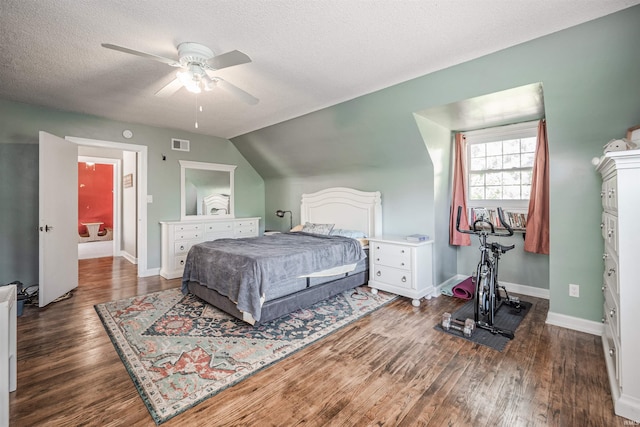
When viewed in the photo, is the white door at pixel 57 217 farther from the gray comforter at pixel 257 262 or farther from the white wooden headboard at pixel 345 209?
the white wooden headboard at pixel 345 209

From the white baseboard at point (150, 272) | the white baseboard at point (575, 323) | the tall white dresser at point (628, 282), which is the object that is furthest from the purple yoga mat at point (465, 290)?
the white baseboard at point (150, 272)

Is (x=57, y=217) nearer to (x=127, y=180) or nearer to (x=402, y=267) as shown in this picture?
(x=127, y=180)

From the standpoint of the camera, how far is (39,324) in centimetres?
297

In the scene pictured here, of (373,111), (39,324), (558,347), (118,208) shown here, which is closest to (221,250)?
(39,324)

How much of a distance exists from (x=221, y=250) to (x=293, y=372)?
1680 millimetres

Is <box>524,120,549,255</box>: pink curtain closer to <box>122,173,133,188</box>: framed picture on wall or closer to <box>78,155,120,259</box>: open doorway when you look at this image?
<box>122,173,133,188</box>: framed picture on wall

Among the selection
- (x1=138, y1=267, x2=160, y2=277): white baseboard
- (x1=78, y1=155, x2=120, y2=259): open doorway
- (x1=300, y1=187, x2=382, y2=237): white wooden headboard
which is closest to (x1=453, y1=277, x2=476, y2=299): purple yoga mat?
(x1=300, y1=187, x2=382, y2=237): white wooden headboard

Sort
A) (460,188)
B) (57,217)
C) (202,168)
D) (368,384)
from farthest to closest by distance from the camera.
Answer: (202,168)
(460,188)
(57,217)
(368,384)

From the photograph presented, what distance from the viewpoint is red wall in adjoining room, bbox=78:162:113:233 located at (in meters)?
8.53

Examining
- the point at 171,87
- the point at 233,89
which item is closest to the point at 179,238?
the point at 171,87

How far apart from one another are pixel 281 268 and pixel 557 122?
296 centimetres

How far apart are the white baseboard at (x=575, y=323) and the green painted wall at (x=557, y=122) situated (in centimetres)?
5

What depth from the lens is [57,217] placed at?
12.3 ft

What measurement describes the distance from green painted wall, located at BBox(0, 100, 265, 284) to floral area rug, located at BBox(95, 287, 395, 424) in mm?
1548
